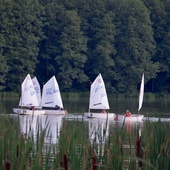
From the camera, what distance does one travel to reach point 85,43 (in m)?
69.5

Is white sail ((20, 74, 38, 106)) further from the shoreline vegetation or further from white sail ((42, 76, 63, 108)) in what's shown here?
the shoreline vegetation

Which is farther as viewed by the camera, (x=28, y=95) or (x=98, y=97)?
(x=28, y=95)

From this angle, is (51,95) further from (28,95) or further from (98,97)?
(98,97)

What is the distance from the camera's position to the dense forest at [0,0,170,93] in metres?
65.1

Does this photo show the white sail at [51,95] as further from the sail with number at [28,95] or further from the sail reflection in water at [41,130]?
the sail reflection in water at [41,130]

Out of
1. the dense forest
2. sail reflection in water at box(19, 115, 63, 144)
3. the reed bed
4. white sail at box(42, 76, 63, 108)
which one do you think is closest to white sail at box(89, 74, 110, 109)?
white sail at box(42, 76, 63, 108)

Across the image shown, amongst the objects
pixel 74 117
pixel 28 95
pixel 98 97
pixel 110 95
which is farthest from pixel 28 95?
pixel 74 117

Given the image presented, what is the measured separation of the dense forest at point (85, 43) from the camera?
2564 inches

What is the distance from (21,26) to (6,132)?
2194 inches

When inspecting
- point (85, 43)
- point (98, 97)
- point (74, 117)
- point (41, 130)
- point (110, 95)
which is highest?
point (85, 43)

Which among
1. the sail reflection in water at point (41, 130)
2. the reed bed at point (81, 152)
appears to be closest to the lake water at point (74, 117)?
the sail reflection in water at point (41, 130)

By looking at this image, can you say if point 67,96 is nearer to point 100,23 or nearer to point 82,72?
point 82,72

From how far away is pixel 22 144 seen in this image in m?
9.66

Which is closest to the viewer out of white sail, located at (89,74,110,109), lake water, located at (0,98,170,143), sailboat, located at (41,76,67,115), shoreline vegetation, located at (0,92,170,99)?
lake water, located at (0,98,170,143)
